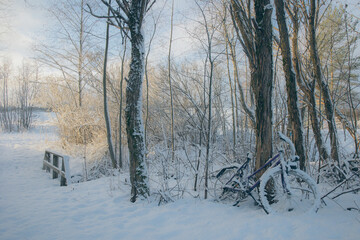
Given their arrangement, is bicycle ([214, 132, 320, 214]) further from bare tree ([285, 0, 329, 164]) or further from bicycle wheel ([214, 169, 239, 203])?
bare tree ([285, 0, 329, 164])

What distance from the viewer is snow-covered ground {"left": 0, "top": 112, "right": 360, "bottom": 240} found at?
7.61 feet

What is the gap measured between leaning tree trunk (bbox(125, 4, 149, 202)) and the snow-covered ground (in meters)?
0.38

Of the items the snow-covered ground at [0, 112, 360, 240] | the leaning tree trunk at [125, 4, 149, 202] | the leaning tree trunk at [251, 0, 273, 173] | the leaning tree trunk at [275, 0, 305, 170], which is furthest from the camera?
the leaning tree trunk at [275, 0, 305, 170]

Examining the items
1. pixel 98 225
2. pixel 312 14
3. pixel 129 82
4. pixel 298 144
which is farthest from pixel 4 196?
pixel 312 14

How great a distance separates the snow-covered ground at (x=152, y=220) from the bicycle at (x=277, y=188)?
0.17m

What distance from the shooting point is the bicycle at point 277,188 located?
2.66 metres

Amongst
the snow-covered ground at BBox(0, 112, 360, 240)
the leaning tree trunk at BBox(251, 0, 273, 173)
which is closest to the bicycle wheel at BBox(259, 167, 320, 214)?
the snow-covered ground at BBox(0, 112, 360, 240)

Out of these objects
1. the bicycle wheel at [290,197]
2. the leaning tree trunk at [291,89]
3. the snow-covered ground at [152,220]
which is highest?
the leaning tree trunk at [291,89]

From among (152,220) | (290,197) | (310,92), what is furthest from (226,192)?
(310,92)

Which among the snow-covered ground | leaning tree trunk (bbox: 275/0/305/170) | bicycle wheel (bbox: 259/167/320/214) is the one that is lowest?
the snow-covered ground

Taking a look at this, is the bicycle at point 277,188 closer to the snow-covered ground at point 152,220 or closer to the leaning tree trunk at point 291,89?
the snow-covered ground at point 152,220

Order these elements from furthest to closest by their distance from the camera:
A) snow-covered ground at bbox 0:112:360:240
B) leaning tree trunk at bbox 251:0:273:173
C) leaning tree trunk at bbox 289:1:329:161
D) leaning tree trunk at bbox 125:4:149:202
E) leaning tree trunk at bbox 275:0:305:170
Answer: leaning tree trunk at bbox 289:1:329:161
leaning tree trunk at bbox 275:0:305:170
leaning tree trunk at bbox 125:4:149:202
leaning tree trunk at bbox 251:0:273:173
snow-covered ground at bbox 0:112:360:240

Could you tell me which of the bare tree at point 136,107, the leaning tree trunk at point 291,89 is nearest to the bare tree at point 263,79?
the leaning tree trunk at point 291,89

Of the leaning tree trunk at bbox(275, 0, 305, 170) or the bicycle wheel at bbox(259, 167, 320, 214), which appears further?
the leaning tree trunk at bbox(275, 0, 305, 170)
